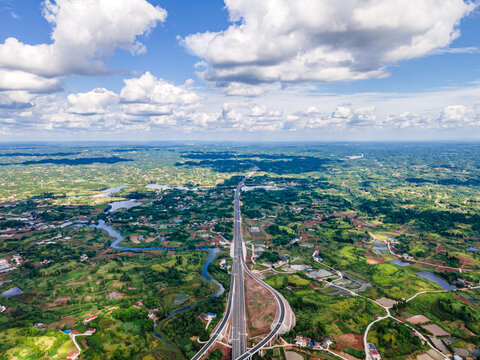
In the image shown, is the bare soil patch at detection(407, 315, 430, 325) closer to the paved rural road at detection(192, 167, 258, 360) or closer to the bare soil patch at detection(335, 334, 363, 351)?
the bare soil patch at detection(335, 334, 363, 351)

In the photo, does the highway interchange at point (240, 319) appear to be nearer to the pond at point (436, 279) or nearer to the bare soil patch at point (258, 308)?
the bare soil patch at point (258, 308)

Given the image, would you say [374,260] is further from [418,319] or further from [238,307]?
[238,307]

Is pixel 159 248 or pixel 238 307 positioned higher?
pixel 238 307

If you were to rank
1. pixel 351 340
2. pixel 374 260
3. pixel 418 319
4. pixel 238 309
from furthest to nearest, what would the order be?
pixel 374 260 → pixel 238 309 → pixel 418 319 → pixel 351 340

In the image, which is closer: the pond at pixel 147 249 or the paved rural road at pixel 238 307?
the paved rural road at pixel 238 307

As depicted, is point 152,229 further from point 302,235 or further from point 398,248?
point 398,248

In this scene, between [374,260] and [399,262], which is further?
[374,260]

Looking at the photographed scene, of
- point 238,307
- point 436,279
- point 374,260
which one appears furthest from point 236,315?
point 436,279

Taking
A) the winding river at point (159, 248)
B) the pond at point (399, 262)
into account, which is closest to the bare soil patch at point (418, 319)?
the pond at point (399, 262)

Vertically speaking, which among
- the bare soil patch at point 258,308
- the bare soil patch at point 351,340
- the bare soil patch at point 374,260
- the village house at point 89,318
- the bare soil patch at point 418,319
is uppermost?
the village house at point 89,318
